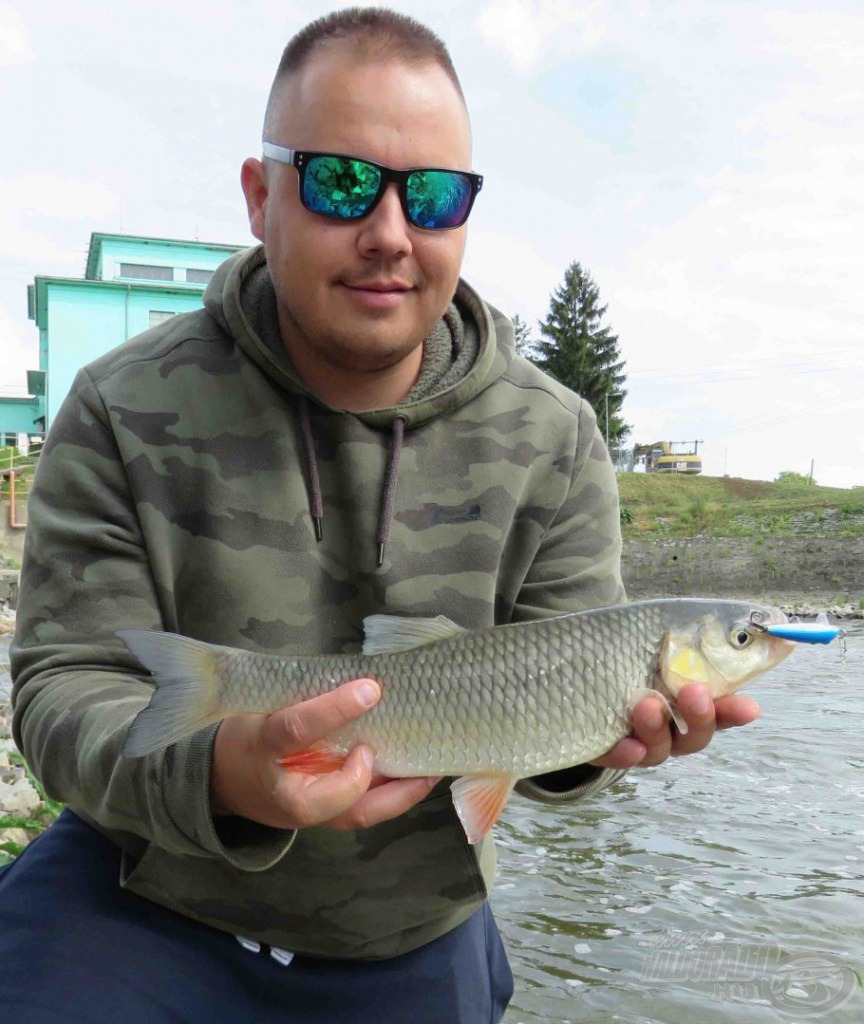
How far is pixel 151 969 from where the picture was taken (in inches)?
92.5

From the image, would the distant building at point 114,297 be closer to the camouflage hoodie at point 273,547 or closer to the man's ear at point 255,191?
the man's ear at point 255,191

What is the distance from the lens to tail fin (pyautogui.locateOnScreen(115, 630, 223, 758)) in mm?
2062

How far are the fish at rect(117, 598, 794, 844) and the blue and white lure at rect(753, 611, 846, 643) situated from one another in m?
0.02

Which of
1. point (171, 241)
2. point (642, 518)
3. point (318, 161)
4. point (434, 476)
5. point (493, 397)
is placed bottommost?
point (642, 518)

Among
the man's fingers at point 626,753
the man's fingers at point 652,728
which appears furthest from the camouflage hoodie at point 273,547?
the man's fingers at point 652,728

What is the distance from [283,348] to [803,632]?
1552 mm

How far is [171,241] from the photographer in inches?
1268

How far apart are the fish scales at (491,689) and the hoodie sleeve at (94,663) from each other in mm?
226

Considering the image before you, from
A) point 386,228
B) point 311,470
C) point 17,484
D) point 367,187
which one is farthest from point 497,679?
point 17,484

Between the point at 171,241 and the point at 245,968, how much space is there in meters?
32.2

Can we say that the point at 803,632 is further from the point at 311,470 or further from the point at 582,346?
the point at 582,346

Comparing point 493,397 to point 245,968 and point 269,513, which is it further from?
point 245,968

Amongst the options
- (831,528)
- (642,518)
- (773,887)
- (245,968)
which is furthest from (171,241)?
(245,968)

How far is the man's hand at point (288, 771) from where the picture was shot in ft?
5.94
